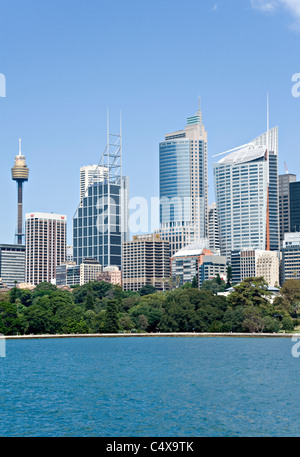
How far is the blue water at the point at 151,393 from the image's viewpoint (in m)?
59.7

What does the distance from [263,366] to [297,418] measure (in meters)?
48.7

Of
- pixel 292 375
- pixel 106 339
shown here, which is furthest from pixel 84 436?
pixel 106 339

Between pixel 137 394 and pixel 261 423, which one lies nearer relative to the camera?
pixel 261 423

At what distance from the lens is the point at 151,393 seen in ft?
264

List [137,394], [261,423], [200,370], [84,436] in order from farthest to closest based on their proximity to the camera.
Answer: [200,370] → [137,394] → [261,423] → [84,436]

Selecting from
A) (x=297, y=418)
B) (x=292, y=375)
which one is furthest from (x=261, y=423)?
(x=292, y=375)

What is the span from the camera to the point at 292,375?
99688mm

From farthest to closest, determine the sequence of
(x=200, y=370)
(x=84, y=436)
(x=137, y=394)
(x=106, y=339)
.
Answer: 1. (x=106, y=339)
2. (x=200, y=370)
3. (x=137, y=394)
4. (x=84, y=436)

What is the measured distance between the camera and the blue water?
59656mm

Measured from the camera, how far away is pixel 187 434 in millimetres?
56688
